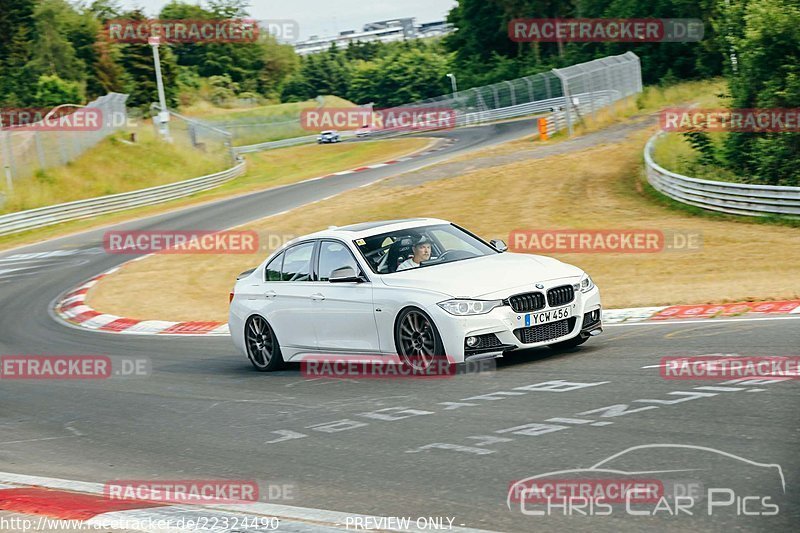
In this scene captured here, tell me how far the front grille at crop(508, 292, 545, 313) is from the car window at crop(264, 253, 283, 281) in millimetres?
3220

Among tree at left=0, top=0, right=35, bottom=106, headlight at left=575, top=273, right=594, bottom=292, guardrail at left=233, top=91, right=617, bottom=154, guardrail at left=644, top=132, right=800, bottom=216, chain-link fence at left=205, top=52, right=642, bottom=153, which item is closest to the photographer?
headlight at left=575, top=273, right=594, bottom=292

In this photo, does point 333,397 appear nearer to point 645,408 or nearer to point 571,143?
point 645,408

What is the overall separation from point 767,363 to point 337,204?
26.2 meters

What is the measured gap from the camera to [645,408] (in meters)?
7.68

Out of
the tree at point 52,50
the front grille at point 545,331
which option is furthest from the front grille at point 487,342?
the tree at point 52,50

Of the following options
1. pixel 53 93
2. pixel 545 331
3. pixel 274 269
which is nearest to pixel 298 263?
pixel 274 269

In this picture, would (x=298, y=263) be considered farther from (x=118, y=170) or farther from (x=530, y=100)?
(x=530, y=100)

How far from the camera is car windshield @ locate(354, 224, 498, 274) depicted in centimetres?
1092

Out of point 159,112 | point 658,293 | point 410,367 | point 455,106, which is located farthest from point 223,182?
point 410,367

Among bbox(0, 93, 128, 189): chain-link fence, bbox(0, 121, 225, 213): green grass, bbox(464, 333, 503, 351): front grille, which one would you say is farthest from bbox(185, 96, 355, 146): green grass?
bbox(464, 333, 503, 351): front grille

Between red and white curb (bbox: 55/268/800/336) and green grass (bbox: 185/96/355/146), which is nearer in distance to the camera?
red and white curb (bbox: 55/268/800/336)

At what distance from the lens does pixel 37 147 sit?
A: 43375 millimetres

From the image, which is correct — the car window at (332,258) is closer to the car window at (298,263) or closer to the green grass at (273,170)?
the car window at (298,263)

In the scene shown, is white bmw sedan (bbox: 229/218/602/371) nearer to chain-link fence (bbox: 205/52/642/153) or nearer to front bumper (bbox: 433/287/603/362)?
front bumper (bbox: 433/287/603/362)
